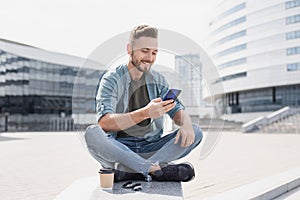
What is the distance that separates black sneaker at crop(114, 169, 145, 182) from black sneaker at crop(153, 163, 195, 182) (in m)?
0.15

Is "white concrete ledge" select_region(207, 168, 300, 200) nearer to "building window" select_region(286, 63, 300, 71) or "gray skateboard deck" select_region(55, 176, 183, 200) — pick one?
"gray skateboard deck" select_region(55, 176, 183, 200)

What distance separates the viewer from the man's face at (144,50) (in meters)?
3.35

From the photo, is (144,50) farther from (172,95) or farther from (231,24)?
(231,24)

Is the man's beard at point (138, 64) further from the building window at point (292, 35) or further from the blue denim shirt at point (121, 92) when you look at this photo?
the building window at point (292, 35)

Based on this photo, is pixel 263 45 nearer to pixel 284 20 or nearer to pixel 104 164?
pixel 284 20

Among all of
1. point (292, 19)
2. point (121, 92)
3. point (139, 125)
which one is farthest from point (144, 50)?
point (292, 19)

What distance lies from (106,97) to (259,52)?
49905 millimetres

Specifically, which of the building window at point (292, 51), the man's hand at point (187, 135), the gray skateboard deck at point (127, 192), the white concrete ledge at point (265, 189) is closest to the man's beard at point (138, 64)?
the man's hand at point (187, 135)

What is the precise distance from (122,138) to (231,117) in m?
53.4

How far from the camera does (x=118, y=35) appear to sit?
3410mm

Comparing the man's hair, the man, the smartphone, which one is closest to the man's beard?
the man

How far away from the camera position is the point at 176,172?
3.63 meters

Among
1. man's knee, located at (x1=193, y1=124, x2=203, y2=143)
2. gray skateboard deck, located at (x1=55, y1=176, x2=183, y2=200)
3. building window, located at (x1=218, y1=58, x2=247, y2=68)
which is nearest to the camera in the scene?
gray skateboard deck, located at (x1=55, y1=176, x2=183, y2=200)

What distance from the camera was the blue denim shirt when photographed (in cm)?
334
